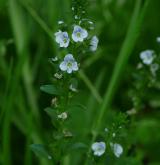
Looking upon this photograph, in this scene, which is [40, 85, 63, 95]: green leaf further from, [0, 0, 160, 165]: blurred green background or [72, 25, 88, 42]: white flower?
[0, 0, 160, 165]: blurred green background

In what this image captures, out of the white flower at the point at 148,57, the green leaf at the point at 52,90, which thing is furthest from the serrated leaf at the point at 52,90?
the white flower at the point at 148,57

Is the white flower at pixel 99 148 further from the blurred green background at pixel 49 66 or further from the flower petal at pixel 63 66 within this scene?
the blurred green background at pixel 49 66

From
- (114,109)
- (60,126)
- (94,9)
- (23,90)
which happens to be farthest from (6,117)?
(94,9)

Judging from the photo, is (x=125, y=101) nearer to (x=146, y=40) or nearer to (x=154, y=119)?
(x=154, y=119)

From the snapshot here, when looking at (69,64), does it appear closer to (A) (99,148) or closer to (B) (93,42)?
(B) (93,42)

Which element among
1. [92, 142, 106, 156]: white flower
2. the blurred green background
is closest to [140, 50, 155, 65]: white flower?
the blurred green background

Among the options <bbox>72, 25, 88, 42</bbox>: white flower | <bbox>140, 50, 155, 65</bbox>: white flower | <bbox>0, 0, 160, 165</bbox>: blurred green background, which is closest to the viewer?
<bbox>72, 25, 88, 42</bbox>: white flower
